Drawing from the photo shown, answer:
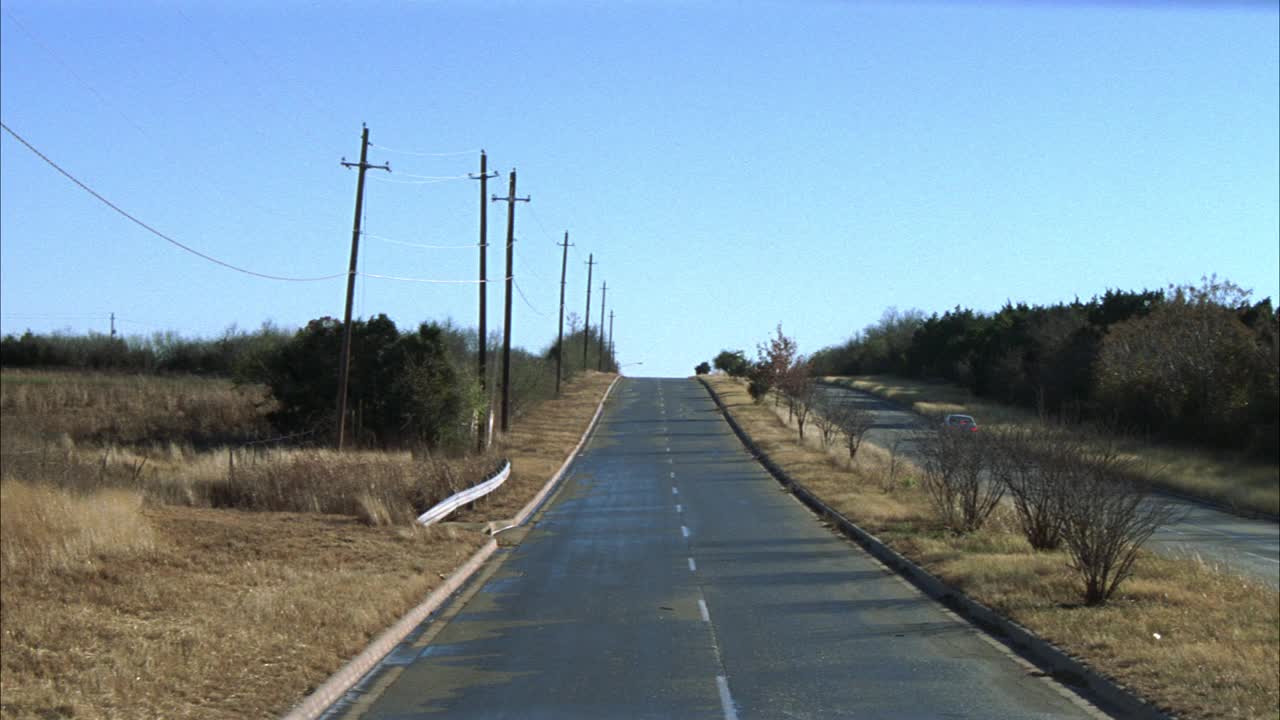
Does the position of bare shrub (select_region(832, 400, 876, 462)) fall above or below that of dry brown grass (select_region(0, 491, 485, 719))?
above

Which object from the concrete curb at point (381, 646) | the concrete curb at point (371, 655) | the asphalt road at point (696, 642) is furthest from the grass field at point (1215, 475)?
the concrete curb at point (371, 655)

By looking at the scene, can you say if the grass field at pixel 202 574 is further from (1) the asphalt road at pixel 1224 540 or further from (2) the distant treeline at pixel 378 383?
(2) the distant treeline at pixel 378 383

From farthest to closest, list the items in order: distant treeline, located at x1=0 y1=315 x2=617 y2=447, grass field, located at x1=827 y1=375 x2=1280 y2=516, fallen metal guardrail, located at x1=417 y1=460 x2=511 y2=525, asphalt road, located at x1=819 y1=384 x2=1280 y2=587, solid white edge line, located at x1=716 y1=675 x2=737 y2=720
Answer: distant treeline, located at x1=0 y1=315 x2=617 y2=447
grass field, located at x1=827 y1=375 x2=1280 y2=516
asphalt road, located at x1=819 y1=384 x2=1280 y2=587
fallen metal guardrail, located at x1=417 y1=460 x2=511 y2=525
solid white edge line, located at x1=716 y1=675 x2=737 y2=720

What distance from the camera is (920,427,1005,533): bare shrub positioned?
21.7 m

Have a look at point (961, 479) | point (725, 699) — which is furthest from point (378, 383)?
point (725, 699)

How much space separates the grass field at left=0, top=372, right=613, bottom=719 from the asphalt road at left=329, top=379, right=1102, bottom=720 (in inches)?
35.5

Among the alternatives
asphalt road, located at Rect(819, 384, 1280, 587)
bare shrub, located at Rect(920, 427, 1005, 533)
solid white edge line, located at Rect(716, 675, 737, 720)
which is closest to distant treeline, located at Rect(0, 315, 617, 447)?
asphalt road, located at Rect(819, 384, 1280, 587)

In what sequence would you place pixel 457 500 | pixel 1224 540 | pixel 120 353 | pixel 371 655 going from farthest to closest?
pixel 120 353
pixel 1224 540
pixel 457 500
pixel 371 655

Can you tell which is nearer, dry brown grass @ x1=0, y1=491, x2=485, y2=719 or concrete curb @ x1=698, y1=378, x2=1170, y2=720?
dry brown grass @ x1=0, y1=491, x2=485, y2=719

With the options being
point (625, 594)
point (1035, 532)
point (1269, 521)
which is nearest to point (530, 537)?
point (625, 594)

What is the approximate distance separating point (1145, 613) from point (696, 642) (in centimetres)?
518

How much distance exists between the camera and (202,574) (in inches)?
562

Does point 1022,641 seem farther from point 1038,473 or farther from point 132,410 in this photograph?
point 132,410

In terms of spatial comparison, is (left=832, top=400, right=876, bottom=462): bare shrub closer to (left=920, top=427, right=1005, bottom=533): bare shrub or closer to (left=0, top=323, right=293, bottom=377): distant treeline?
(left=920, top=427, right=1005, bottom=533): bare shrub
